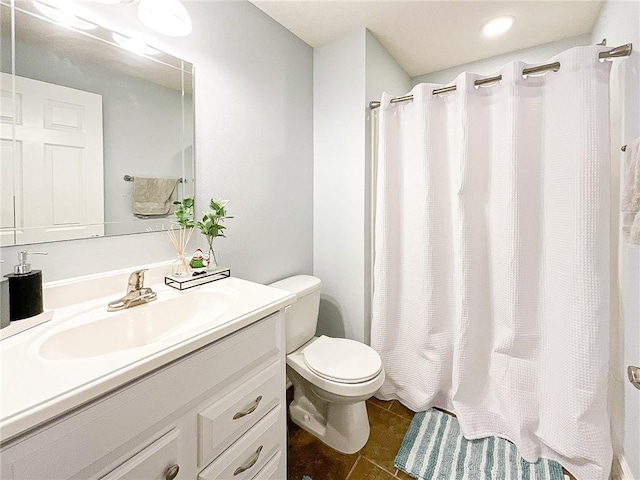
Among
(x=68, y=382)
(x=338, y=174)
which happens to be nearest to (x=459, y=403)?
(x=338, y=174)

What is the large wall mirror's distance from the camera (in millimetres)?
899

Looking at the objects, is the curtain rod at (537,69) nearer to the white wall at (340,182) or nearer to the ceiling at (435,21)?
the white wall at (340,182)

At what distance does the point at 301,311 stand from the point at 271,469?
0.72m

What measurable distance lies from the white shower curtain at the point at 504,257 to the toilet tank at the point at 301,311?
1.30ft

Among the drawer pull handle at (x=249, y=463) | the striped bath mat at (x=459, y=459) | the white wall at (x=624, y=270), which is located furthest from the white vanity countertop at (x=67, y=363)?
the white wall at (x=624, y=270)

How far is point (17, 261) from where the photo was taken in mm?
916

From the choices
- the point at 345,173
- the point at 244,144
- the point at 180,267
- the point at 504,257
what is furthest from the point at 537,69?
the point at 180,267

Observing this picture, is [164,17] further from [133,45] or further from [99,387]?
[99,387]

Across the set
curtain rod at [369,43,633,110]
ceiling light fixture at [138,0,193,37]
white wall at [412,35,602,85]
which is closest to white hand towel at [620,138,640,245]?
curtain rod at [369,43,633,110]

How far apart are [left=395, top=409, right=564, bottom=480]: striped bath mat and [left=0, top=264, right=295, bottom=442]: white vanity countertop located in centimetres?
111

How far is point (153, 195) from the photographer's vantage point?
125 cm

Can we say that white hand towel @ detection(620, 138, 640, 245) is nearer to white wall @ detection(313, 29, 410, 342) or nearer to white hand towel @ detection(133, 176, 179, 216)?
white wall @ detection(313, 29, 410, 342)

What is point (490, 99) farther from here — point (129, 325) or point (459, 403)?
point (129, 325)

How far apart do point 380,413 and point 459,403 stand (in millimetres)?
449
